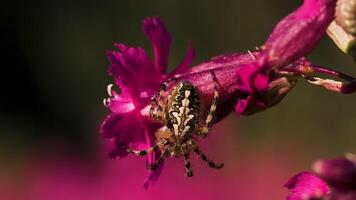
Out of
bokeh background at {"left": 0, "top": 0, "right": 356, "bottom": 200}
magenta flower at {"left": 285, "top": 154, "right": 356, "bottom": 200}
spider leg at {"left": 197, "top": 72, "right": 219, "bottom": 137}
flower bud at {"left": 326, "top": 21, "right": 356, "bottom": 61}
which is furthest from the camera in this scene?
bokeh background at {"left": 0, "top": 0, "right": 356, "bottom": 200}

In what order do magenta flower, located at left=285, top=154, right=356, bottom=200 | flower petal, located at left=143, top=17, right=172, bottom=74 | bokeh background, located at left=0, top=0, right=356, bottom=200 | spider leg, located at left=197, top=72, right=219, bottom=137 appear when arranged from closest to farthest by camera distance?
magenta flower, located at left=285, top=154, right=356, bottom=200 → spider leg, located at left=197, top=72, right=219, bottom=137 → flower petal, located at left=143, top=17, right=172, bottom=74 → bokeh background, located at left=0, top=0, right=356, bottom=200

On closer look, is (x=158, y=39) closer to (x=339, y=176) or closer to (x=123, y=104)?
(x=123, y=104)

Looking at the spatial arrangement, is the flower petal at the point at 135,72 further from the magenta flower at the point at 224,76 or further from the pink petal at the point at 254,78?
the pink petal at the point at 254,78

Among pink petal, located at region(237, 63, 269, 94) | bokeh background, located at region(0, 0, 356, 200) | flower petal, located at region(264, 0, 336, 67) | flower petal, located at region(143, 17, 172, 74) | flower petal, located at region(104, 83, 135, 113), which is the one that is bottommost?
pink petal, located at region(237, 63, 269, 94)

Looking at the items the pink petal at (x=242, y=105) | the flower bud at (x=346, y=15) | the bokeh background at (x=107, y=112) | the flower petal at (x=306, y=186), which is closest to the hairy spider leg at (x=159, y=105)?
the pink petal at (x=242, y=105)

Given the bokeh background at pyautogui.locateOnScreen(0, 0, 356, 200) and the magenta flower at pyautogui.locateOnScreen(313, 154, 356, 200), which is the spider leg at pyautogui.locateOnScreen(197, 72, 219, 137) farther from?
the bokeh background at pyautogui.locateOnScreen(0, 0, 356, 200)

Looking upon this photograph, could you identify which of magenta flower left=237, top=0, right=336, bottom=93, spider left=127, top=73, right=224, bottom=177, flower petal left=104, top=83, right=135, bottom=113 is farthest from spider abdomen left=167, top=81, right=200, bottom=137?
magenta flower left=237, top=0, right=336, bottom=93
